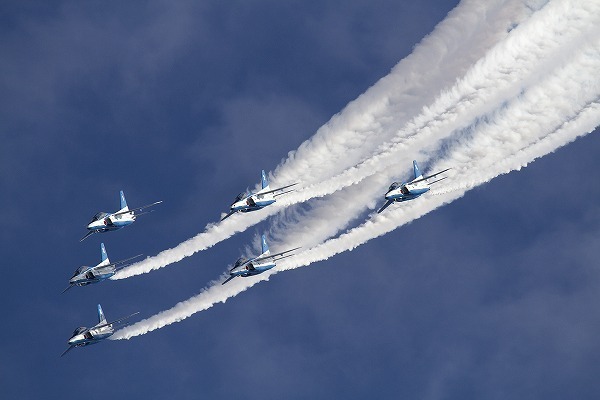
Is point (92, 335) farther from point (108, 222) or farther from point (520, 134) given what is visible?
point (520, 134)

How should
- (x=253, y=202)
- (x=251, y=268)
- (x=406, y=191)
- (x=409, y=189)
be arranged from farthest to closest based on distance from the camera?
1. (x=251, y=268)
2. (x=253, y=202)
3. (x=406, y=191)
4. (x=409, y=189)

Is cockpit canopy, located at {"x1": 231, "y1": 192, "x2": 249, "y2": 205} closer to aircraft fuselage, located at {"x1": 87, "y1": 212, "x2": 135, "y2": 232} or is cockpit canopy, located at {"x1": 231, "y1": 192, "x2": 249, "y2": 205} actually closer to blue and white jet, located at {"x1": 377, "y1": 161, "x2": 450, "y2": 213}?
aircraft fuselage, located at {"x1": 87, "y1": 212, "x2": 135, "y2": 232}

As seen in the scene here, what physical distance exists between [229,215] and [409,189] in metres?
15.4

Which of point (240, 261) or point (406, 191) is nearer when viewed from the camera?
point (406, 191)

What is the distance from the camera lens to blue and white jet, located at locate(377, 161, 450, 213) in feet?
305

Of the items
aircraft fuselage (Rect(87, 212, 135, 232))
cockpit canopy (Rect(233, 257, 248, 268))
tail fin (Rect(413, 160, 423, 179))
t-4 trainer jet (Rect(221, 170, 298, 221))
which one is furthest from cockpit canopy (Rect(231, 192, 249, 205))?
tail fin (Rect(413, 160, 423, 179))

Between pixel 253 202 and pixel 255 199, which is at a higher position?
pixel 255 199

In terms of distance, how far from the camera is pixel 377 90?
298 feet

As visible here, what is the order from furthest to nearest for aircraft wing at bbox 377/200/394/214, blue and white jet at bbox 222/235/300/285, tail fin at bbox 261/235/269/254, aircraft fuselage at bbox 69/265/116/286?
1. aircraft fuselage at bbox 69/265/116/286
2. tail fin at bbox 261/235/269/254
3. blue and white jet at bbox 222/235/300/285
4. aircraft wing at bbox 377/200/394/214

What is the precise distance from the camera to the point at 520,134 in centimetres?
8638

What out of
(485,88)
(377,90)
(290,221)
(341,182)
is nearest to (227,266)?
(290,221)

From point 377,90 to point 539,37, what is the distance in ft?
45.0

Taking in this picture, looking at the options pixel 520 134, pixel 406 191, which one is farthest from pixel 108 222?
pixel 520 134

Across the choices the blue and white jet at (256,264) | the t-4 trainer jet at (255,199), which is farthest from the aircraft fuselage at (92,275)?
the t-4 trainer jet at (255,199)
